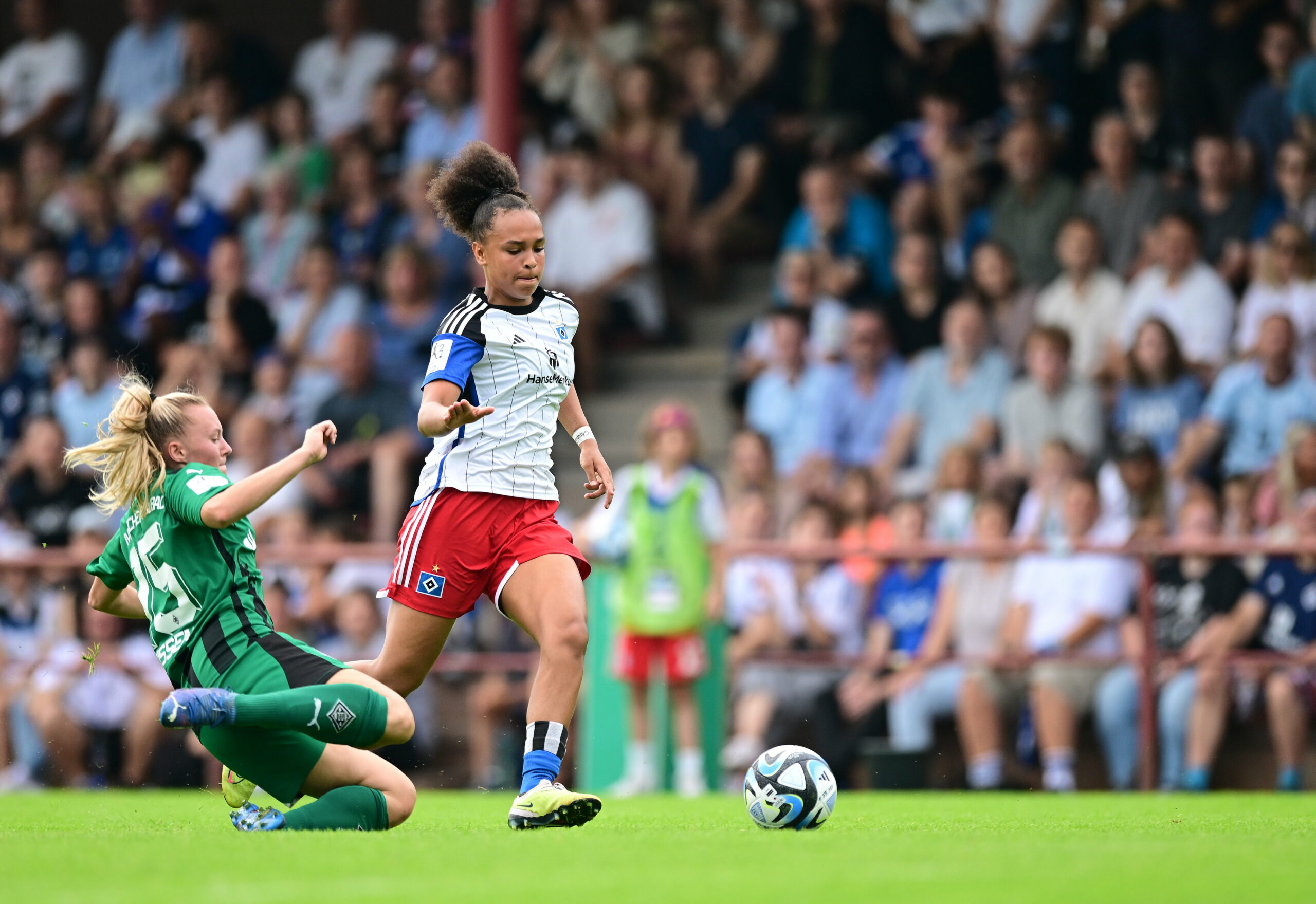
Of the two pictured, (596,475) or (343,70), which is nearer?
(596,475)

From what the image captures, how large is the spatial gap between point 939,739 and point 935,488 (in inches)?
63.1

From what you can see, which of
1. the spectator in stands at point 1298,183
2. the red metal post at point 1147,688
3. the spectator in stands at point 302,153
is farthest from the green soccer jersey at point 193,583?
the spectator in stands at point 302,153

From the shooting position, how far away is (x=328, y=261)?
1395 cm

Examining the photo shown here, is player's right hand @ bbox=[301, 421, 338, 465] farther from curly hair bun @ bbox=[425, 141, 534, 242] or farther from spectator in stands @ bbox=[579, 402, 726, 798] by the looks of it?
spectator in stands @ bbox=[579, 402, 726, 798]

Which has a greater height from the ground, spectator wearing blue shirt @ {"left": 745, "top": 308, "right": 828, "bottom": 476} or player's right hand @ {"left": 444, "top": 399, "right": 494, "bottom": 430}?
spectator wearing blue shirt @ {"left": 745, "top": 308, "right": 828, "bottom": 476}

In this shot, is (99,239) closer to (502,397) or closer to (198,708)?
(502,397)

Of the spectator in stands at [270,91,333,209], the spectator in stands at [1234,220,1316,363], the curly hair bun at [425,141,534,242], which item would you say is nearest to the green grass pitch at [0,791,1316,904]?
the curly hair bun at [425,141,534,242]

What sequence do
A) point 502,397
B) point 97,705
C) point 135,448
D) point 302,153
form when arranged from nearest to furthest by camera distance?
point 135,448 < point 502,397 < point 97,705 < point 302,153

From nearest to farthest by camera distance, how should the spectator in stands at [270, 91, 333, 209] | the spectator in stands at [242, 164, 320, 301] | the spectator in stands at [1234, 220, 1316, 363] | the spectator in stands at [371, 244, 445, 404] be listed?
the spectator in stands at [1234, 220, 1316, 363]
the spectator in stands at [371, 244, 445, 404]
the spectator in stands at [242, 164, 320, 301]
the spectator in stands at [270, 91, 333, 209]

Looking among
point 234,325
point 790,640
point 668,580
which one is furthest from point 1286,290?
point 234,325

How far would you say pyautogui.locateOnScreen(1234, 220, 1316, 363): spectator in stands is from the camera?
10680 millimetres

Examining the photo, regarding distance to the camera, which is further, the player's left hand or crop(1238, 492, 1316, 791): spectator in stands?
crop(1238, 492, 1316, 791): spectator in stands

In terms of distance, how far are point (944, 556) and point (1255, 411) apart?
1928 millimetres

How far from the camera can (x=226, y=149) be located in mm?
15492
